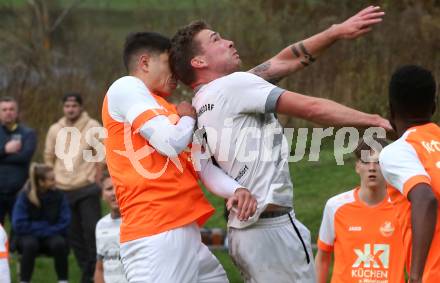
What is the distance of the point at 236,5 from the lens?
1878 cm

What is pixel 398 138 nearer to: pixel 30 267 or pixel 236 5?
pixel 30 267

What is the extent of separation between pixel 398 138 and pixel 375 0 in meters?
9.83

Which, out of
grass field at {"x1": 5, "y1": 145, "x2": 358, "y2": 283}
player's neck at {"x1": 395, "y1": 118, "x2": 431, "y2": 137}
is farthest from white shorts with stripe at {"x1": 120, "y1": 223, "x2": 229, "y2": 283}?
grass field at {"x1": 5, "y1": 145, "x2": 358, "y2": 283}

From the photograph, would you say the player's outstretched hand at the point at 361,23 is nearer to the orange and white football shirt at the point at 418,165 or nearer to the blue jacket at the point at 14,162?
the orange and white football shirt at the point at 418,165

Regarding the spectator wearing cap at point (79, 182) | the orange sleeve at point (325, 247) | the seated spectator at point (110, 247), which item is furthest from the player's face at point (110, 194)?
the orange sleeve at point (325, 247)

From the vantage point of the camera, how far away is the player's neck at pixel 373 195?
8.23m

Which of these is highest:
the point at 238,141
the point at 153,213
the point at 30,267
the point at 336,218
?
the point at 238,141

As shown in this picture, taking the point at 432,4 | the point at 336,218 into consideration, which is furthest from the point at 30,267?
the point at 432,4

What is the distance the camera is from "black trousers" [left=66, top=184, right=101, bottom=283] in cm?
1273

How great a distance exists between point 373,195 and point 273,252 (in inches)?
87.4

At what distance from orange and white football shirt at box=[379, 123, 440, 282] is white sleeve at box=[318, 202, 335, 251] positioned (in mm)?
2529

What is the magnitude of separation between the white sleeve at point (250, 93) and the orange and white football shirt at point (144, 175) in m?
0.43

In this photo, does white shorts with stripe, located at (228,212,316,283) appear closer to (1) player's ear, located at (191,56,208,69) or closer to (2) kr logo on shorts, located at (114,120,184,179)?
(2) kr logo on shorts, located at (114,120,184,179)

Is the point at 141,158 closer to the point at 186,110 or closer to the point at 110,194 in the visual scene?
the point at 186,110
